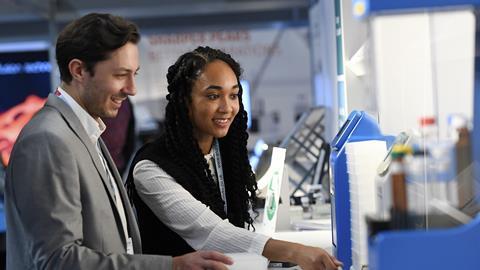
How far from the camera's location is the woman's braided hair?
248 centimetres

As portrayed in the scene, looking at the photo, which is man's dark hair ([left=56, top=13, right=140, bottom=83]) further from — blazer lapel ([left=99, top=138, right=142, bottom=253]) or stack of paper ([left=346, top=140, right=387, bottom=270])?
stack of paper ([left=346, top=140, right=387, bottom=270])

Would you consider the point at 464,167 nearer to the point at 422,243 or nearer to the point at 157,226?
the point at 422,243

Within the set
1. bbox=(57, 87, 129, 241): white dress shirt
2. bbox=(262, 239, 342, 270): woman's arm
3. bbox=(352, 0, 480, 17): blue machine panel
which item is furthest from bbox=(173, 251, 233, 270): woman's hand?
bbox=(352, 0, 480, 17): blue machine panel

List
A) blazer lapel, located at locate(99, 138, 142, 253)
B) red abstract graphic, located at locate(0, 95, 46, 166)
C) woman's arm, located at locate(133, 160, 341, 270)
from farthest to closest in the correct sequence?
red abstract graphic, located at locate(0, 95, 46, 166)
woman's arm, located at locate(133, 160, 341, 270)
blazer lapel, located at locate(99, 138, 142, 253)

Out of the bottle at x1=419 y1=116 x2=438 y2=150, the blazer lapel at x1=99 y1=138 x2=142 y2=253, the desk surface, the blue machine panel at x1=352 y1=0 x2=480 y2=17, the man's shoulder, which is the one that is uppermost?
the blue machine panel at x1=352 y1=0 x2=480 y2=17

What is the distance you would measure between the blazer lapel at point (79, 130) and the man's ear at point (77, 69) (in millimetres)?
74

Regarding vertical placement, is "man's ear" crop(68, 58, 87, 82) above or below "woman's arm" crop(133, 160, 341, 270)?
above

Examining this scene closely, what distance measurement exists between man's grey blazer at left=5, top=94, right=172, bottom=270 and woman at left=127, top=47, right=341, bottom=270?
14.7 inches

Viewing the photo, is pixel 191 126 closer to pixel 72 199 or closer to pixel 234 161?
pixel 234 161

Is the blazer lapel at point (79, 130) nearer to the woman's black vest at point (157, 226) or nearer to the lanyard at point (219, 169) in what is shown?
the woman's black vest at point (157, 226)

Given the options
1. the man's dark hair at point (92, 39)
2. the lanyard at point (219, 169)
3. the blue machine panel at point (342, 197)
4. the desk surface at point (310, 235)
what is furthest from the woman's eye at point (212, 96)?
the desk surface at point (310, 235)

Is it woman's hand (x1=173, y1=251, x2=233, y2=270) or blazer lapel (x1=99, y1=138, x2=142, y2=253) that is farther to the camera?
blazer lapel (x1=99, y1=138, x2=142, y2=253)

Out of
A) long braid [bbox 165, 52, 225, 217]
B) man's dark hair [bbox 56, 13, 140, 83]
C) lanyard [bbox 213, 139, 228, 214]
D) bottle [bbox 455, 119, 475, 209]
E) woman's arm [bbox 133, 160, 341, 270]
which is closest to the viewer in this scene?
bottle [bbox 455, 119, 475, 209]

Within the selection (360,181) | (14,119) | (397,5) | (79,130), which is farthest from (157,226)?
(14,119)
